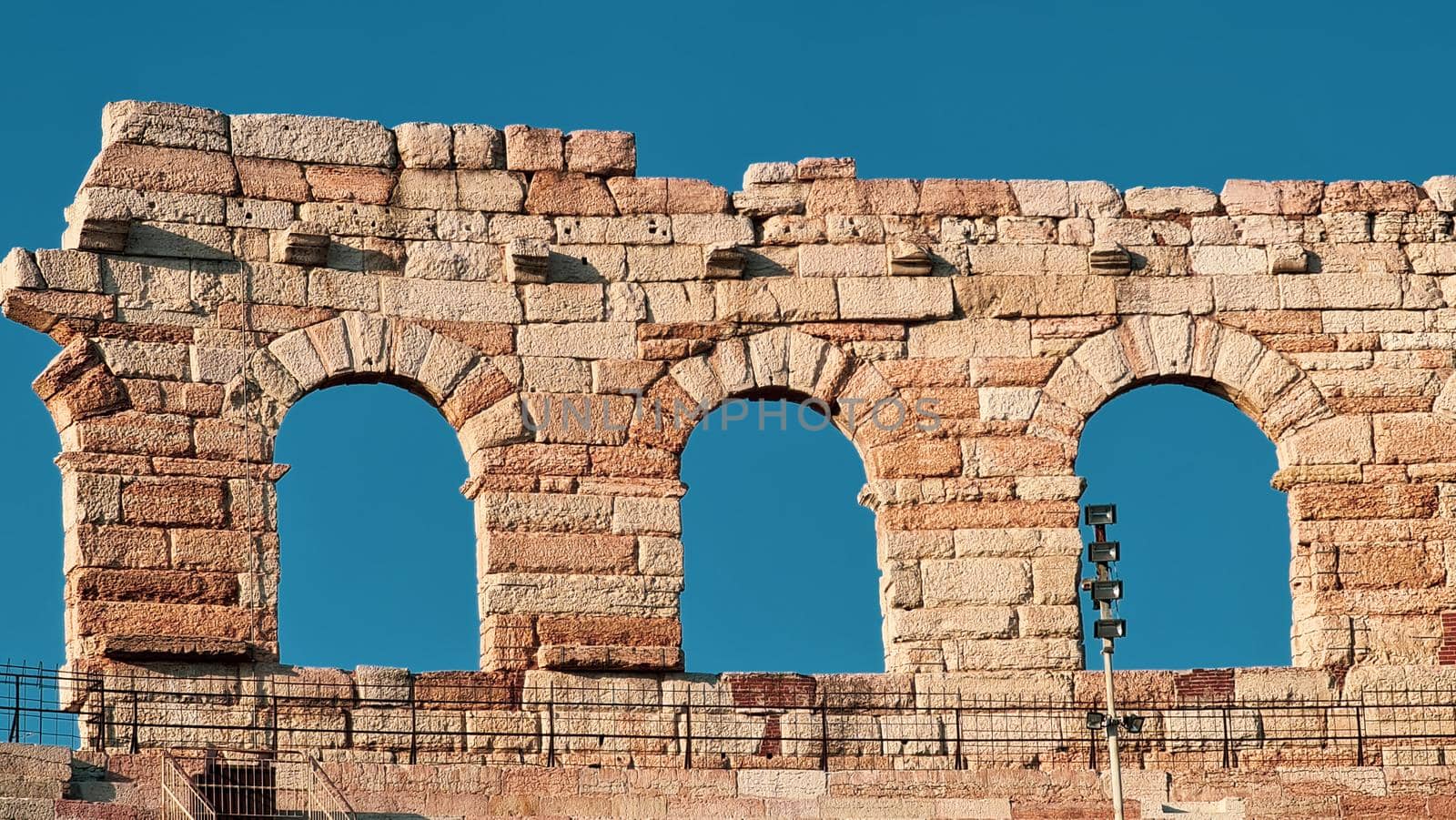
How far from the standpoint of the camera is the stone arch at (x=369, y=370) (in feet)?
85.8

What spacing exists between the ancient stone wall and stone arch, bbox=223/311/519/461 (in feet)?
0.08

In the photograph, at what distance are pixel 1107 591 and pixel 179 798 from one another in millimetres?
6941

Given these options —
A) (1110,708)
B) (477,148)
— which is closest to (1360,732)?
(1110,708)

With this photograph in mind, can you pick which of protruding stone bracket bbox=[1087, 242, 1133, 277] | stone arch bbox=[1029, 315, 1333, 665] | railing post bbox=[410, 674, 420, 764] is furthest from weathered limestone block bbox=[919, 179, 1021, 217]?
railing post bbox=[410, 674, 420, 764]

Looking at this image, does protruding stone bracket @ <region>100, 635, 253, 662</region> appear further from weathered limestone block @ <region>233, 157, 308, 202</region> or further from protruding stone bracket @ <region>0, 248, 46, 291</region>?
weathered limestone block @ <region>233, 157, 308, 202</region>

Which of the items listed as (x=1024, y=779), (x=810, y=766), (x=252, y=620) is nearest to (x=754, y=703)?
(x=810, y=766)

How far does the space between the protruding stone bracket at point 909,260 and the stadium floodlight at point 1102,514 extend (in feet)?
11.0

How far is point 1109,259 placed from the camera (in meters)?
27.9

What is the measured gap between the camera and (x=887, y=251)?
2772 cm

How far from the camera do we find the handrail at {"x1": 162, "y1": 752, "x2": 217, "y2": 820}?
22719 mm

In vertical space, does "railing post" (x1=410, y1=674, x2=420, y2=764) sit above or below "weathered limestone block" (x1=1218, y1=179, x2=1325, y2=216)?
below

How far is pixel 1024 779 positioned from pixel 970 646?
161 cm

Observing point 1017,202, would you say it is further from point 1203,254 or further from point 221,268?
point 221,268

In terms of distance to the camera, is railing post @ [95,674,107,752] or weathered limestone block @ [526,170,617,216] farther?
weathered limestone block @ [526,170,617,216]
